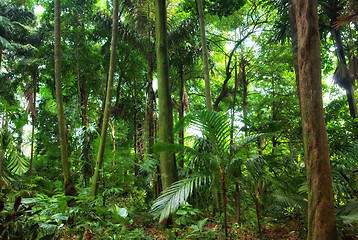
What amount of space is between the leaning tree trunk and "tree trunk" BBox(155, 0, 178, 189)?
6.35 ft

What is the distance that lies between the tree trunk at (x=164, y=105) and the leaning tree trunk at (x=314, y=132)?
193 cm

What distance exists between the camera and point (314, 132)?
2.15 metres

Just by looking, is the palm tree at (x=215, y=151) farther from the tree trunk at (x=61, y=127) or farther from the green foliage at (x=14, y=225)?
the tree trunk at (x=61, y=127)

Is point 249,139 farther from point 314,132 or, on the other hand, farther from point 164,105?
point 164,105

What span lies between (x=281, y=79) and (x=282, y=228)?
8984 millimetres

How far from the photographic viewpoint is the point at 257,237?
3.48 metres

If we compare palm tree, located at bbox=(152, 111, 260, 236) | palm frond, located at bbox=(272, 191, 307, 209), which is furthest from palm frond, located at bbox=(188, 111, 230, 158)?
palm frond, located at bbox=(272, 191, 307, 209)

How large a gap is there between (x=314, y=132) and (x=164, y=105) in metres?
2.29

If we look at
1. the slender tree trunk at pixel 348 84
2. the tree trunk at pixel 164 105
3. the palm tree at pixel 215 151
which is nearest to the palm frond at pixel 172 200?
the palm tree at pixel 215 151

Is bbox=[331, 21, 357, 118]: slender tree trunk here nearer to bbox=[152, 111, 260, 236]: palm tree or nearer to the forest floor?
the forest floor

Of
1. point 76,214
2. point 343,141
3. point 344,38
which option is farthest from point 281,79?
point 76,214

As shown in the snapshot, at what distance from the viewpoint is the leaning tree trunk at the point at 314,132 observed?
2.06 meters

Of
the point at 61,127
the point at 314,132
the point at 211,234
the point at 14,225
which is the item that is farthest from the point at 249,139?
the point at 61,127

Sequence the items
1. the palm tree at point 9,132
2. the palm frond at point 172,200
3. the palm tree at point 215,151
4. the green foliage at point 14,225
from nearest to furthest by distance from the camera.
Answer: the green foliage at point 14,225 → the palm tree at point 9,132 → the palm frond at point 172,200 → the palm tree at point 215,151
